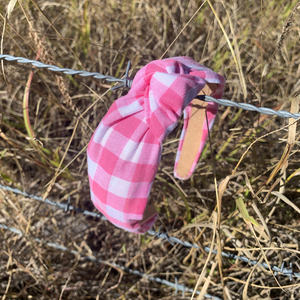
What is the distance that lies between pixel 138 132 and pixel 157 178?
0.45m

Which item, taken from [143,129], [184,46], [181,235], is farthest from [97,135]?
[184,46]

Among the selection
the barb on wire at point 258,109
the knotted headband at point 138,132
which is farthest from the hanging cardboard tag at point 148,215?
the barb on wire at point 258,109

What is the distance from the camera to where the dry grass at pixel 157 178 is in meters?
0.73

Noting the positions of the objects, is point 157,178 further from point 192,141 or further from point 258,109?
point 258,109

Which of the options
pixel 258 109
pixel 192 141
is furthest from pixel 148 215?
pixel 258 109

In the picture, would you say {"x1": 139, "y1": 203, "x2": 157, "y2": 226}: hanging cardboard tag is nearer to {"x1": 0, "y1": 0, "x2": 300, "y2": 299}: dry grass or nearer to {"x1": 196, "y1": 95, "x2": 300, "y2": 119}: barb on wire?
{"x1": 0, "y1": 0, "x2": 300, "y2": 299}: dry grass

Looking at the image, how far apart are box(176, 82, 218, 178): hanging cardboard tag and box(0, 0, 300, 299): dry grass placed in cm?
7

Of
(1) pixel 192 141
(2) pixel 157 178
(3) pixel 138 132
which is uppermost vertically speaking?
(3) pixel 138 132

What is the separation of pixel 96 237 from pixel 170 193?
→ 35 cm

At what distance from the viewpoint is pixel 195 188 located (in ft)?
2.90

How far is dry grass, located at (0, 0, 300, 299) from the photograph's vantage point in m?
0.73

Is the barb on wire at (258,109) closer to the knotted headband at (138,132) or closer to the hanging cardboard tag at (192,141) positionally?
the knotted headband at (138,132)

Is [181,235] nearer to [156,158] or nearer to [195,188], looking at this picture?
[195,188]

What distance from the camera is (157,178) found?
0.87 m
